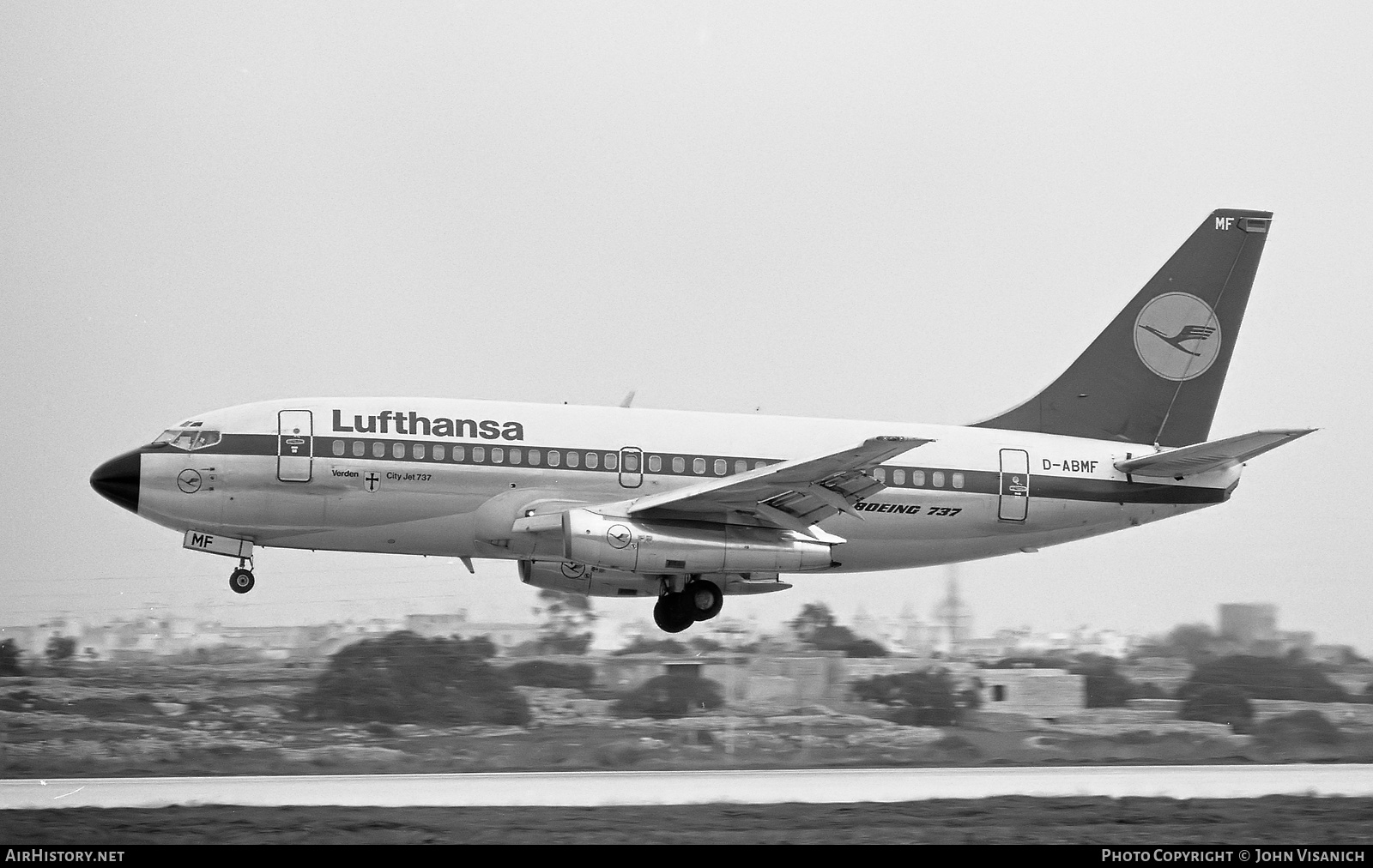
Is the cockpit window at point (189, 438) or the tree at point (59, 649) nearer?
the cockpit window at point (189, 438)

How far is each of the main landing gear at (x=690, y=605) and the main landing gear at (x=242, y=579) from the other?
772 centimetres

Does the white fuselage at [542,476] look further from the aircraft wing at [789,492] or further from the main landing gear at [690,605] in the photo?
the main landing gear at [690,605]

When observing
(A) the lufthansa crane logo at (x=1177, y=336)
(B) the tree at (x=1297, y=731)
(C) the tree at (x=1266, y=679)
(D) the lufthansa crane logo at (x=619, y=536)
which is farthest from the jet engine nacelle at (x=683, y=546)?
(B) the tree at (x=1297, y=731)

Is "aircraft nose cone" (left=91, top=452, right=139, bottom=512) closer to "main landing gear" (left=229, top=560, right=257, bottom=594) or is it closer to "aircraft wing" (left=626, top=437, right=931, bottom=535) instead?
"main landing gear" (left=229, top=560, right=257, bottom=594)

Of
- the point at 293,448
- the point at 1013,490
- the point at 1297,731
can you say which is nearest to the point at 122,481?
the point at 293,448

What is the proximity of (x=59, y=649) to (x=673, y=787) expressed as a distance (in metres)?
12.7

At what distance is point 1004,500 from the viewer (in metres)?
30.3

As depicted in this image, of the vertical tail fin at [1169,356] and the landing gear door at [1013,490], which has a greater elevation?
the vertical tail fin at [1169,356]

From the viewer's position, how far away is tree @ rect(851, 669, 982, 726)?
30094 millimetres

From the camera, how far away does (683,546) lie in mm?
27953

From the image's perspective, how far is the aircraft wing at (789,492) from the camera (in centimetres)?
2647

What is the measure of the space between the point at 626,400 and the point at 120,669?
10847 millimetres

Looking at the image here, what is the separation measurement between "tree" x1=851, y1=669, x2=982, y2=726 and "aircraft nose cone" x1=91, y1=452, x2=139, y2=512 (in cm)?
1398

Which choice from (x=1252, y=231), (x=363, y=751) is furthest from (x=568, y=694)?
(x=1252, y=231)
